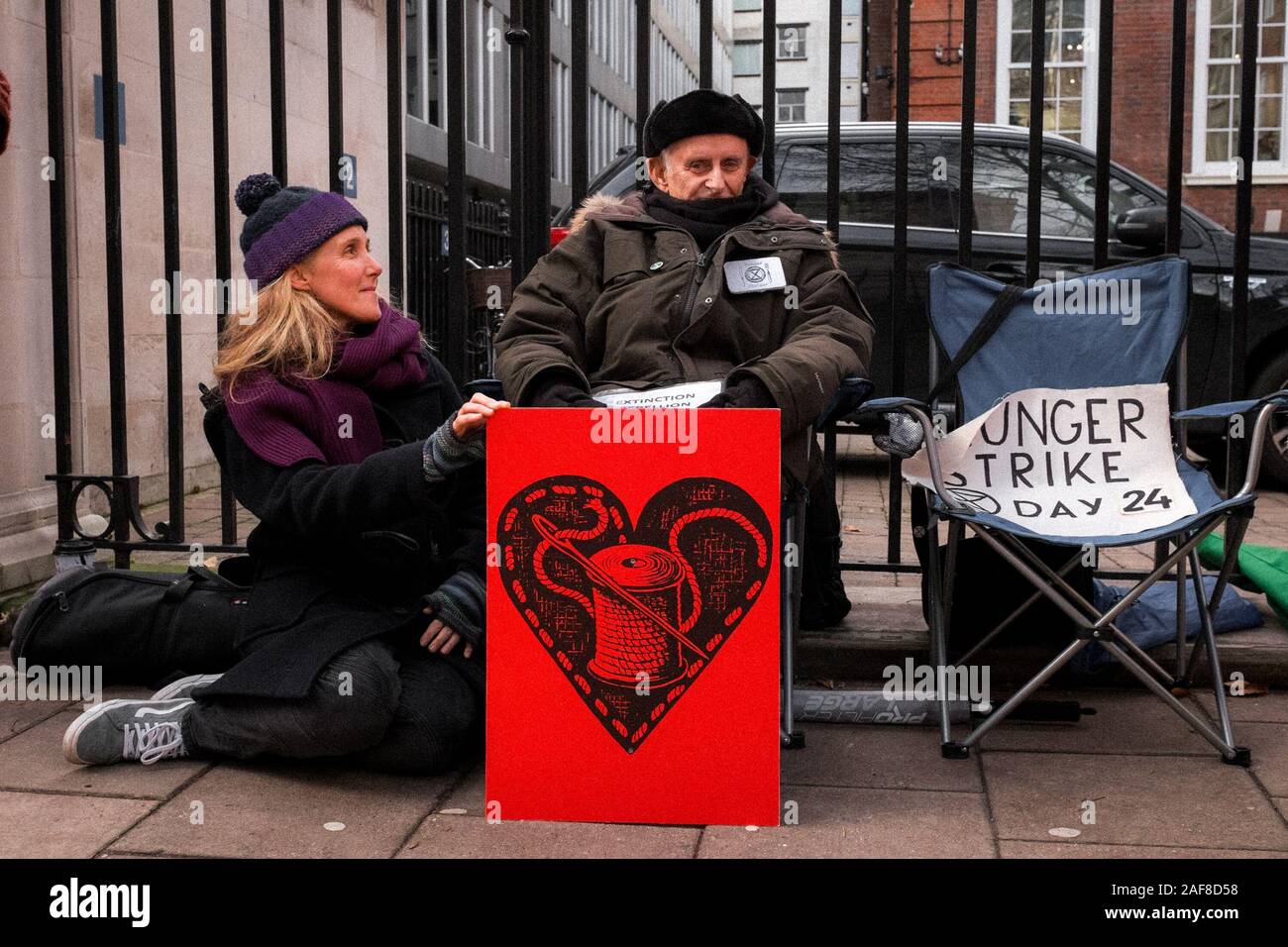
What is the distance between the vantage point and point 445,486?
10.2 ft

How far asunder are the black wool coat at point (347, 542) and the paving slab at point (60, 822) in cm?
34

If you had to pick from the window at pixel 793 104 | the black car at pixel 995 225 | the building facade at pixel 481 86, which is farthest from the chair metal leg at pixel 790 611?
the window at pixel 793 104

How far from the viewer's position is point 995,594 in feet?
12.1

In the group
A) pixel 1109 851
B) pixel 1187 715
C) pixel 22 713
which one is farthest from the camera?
pixel 22 713

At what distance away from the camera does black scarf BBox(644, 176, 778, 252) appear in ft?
11.2

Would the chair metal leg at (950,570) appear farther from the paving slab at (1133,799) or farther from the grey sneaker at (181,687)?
the grey sneaker at (181,687)

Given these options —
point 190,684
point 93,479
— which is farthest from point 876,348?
point 190,684

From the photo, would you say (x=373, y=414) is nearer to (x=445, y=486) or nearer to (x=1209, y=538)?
(x=445, y=486)

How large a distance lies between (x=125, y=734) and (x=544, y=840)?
1056 mm

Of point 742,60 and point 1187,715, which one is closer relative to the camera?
point 1187,715

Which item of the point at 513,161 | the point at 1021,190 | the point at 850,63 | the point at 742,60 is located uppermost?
the point at 850,63

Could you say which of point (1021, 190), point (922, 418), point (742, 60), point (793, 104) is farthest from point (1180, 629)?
point (793, 104)

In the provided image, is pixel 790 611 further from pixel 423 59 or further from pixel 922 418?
pixel 423 59

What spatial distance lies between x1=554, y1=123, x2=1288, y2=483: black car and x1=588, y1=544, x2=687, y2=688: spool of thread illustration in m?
4.33
